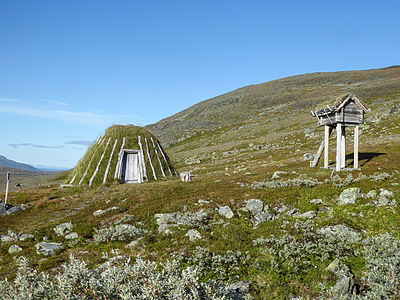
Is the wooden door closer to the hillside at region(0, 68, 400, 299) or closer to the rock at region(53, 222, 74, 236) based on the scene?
the hillside at region(0, 68, 400, 299)

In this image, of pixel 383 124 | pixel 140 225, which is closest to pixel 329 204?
pixel 140 225

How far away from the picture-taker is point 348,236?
1012cm

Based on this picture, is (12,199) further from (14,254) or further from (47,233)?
(14,254)

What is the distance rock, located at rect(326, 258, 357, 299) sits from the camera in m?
7.36

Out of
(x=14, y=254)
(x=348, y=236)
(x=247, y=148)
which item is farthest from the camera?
(x=247, y=148)

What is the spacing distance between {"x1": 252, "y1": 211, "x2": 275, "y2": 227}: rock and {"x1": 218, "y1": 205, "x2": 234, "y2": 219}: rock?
1.25 metres

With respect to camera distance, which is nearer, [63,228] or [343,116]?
[63,228]

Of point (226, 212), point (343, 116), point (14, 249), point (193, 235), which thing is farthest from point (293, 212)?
point (343, 116)

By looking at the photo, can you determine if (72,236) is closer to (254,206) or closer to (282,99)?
(254,206)

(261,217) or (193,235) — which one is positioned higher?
(261,217)

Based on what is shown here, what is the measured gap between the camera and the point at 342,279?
25.7ft

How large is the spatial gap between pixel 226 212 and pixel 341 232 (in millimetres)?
5708

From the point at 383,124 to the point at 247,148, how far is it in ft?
100

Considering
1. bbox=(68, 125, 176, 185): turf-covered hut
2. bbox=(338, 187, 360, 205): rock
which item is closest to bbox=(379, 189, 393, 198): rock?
bbox=(338, 187, 360, 205): rock
